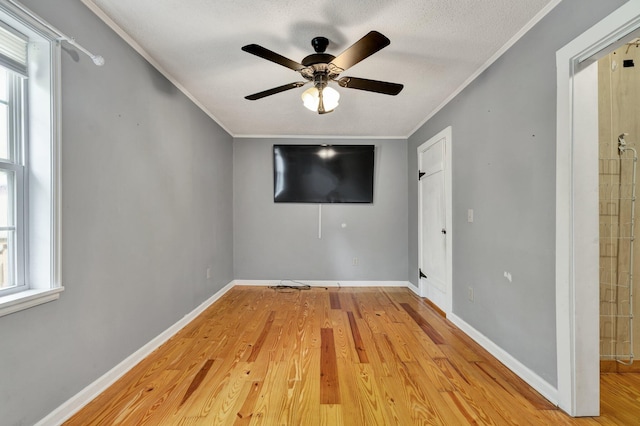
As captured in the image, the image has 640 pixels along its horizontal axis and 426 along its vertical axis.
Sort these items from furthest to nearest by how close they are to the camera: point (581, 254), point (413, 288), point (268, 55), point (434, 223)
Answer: point (413, 288)
point (434, 223)
point (268, 55)
point (581, 254)

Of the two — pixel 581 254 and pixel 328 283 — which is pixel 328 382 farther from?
pixel 328 283

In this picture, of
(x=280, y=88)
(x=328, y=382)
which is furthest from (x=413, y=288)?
(x=280, y=88)

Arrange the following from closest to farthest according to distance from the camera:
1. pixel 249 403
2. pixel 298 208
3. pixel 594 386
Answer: pixel 594 386
pixel 249 403
pixel 298 208

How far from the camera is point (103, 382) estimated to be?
1672mm

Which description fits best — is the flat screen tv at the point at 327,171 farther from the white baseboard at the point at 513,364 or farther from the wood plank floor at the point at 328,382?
the white baseboard at the point at 513,364

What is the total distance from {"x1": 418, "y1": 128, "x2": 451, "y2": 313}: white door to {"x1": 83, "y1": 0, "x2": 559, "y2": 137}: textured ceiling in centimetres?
68

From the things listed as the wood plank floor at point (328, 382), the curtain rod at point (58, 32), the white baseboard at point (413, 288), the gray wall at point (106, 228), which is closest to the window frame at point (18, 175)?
the gray wall at point (106, 228)

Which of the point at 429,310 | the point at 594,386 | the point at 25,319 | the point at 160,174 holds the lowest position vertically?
the point at 429,310

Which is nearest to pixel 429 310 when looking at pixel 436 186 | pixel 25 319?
pixel 436 186

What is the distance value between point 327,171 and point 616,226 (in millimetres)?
3102

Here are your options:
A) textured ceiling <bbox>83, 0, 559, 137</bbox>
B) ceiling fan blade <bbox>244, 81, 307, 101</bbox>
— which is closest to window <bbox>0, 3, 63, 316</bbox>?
textured ceiling <bbox>83, 0, 559, 137</bbox>

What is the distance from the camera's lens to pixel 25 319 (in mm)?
1251

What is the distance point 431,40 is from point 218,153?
281 cm

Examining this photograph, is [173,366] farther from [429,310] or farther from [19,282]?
[429,310]
